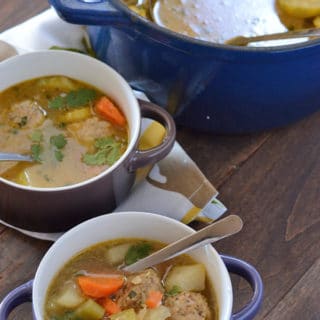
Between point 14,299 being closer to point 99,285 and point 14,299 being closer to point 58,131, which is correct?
point 99,285

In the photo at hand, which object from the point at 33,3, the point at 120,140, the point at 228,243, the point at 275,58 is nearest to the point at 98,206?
the point at 120,140

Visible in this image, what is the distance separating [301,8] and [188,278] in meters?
0.52

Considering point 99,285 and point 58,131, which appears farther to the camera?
point 58,131

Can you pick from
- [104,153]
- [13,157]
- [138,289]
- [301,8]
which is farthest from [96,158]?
[301,8]

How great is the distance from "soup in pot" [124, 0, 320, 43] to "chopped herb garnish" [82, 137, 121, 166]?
0.23m

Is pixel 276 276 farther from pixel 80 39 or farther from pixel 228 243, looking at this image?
→ pixel 80 39

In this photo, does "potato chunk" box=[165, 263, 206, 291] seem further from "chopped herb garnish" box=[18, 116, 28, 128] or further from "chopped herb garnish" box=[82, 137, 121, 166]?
"chopped herb garnish" box=[18, 116, 28, 128]

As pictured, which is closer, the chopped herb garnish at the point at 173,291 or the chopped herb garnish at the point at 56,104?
the chopped herb garnish at the point at 173,291

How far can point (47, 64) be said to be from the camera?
3.68ft

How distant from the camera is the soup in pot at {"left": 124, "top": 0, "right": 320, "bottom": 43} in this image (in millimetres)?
1147

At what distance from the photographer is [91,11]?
1.01 meters

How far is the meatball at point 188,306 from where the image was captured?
2.93 ft

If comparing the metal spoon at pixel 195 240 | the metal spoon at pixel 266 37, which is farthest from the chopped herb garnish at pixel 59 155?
the metal spoon at pixel 266 37

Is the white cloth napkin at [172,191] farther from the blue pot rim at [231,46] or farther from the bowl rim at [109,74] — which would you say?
the blue pot rim at [231,46]
